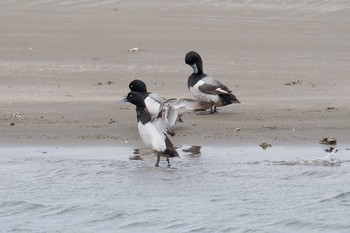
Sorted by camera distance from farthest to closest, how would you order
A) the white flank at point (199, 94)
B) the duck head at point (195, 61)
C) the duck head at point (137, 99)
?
the duck head at point (195, 61), the white flank at point (199, 94), the duck head at point (137, 99)

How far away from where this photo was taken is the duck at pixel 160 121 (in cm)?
1030

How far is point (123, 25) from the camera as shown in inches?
686

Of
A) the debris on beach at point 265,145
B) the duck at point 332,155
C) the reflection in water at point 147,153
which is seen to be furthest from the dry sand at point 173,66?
the duck at point 332,155

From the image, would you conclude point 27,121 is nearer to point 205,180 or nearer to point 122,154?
point 122,154

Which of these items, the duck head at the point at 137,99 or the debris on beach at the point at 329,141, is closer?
the duck head at the point at 137,99

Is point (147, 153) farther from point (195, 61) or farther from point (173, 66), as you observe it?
point (173, 66)

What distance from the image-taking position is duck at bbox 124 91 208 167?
10297 millimetres

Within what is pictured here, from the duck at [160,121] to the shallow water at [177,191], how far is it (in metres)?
0.20

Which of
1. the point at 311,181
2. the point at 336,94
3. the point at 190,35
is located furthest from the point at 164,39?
the point at 311,181

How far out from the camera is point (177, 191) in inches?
371

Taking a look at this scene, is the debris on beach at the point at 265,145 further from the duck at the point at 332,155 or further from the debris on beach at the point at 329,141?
the duck at the point at 332,155

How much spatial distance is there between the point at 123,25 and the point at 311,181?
8.16 m

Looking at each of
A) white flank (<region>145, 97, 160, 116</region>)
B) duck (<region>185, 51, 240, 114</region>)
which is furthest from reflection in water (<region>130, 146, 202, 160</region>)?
A: duck (<region>185, 51, 240, 114</region>)

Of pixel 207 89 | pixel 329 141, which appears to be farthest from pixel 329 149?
pixel 207 89
